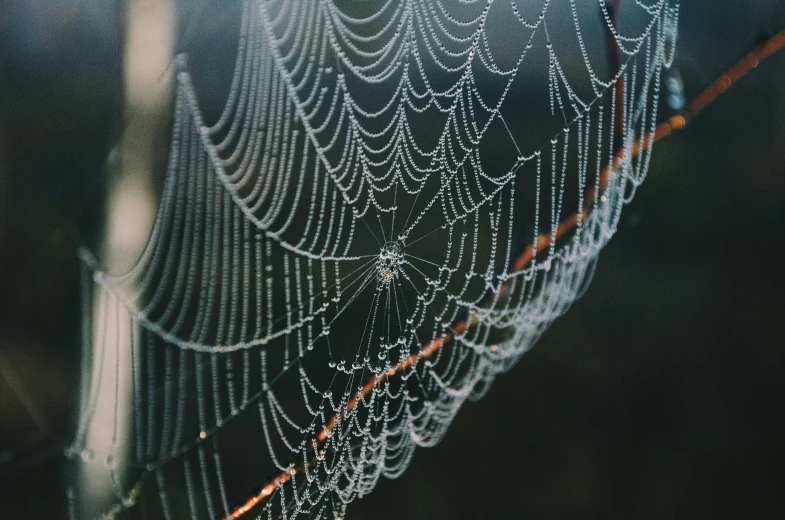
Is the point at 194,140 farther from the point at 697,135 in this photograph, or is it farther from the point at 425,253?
the point at 697,135

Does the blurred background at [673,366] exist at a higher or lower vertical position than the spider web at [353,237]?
lower

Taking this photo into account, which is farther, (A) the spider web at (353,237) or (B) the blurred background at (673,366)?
(B) the blurred background at (673,366)

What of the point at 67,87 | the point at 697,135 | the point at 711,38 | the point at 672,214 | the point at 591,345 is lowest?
the point at 591,345

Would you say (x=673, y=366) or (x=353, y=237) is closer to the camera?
(x=353, y=237)

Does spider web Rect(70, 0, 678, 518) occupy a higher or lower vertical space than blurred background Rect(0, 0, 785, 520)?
higher

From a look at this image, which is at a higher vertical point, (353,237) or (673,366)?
(353,237)

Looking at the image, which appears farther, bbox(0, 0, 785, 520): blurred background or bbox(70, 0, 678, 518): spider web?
bbox(0, 0, 785, 520): blurred background

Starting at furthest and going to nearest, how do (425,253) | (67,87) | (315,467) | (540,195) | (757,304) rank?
1. (757,304)
2. (540,195)
3. (425,253)
4. (67,87)
5. (315,467)

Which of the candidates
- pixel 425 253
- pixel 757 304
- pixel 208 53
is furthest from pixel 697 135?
pixel 208 53
